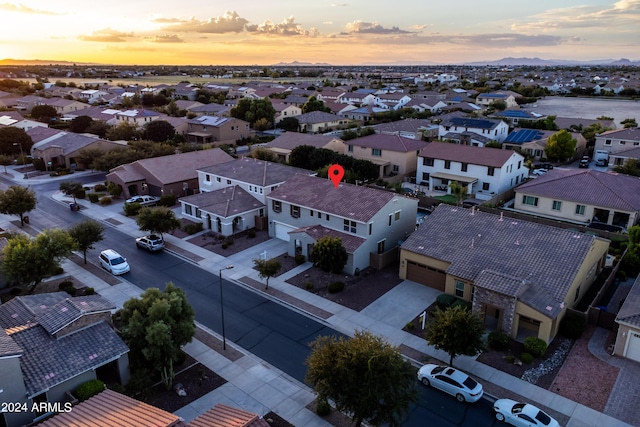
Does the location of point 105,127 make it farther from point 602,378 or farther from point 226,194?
point 602,378

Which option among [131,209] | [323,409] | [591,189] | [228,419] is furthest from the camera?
[131,209]

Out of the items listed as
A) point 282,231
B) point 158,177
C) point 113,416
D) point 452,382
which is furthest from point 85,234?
point 452,382

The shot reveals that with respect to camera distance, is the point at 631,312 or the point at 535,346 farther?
the point at 535,346

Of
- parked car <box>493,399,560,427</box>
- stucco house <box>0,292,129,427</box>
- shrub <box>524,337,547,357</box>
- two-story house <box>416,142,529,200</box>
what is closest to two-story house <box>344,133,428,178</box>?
two-story house <box>416,142,529,200</box>

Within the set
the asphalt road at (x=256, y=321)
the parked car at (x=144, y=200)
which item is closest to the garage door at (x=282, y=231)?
the asphalt road at (x=256, y=321)

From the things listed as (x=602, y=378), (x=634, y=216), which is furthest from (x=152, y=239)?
(x=634, y=216)

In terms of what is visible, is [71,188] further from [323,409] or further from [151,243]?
[323,409]
